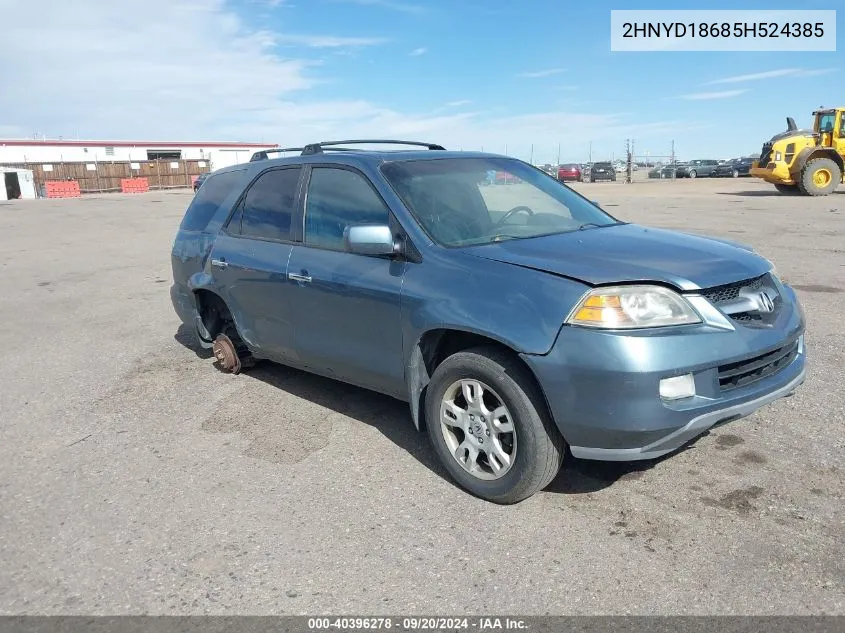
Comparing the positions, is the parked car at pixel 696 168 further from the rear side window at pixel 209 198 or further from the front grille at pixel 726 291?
the front grille at pixel 726 291

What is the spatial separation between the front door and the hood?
620mm

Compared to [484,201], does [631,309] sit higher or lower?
lower

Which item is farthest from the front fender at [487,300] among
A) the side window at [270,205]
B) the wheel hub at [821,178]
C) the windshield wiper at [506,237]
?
the wheel hub at [821,178]

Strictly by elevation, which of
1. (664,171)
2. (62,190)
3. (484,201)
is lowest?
(484,201)

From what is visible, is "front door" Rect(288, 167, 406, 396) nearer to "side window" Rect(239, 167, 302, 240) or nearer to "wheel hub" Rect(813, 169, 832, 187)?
"side window" Rect(239, 167, 302, 240)

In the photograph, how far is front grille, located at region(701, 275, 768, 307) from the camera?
3146mm

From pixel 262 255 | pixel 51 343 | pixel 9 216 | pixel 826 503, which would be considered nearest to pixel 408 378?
pixel 262 255

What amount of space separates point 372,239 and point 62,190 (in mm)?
49356

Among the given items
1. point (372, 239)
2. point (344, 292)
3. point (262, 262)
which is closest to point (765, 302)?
point (372, 239)

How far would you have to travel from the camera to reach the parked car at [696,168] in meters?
46.8

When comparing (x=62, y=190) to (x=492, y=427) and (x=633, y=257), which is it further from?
(x=633, y=257)

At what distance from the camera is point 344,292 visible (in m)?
4.05

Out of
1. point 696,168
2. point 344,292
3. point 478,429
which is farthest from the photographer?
point 696,168

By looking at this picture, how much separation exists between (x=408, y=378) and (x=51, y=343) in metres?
4.94
